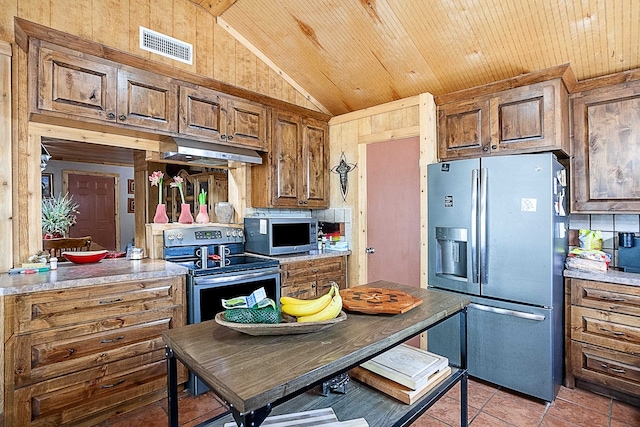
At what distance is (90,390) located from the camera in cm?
204

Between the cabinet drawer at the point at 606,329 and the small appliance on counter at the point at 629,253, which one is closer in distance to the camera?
the cabinet drawer at the point at 606,329

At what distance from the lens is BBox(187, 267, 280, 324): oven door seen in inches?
93.9

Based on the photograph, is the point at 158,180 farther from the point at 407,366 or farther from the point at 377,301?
the point at 407,366

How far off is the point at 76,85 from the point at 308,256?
216cm

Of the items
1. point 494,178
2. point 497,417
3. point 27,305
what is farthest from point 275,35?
point 497,417

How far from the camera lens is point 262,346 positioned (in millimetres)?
1105

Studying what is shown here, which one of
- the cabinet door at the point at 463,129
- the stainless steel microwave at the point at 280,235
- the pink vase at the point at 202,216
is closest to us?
the cabinet door at the point at 463,129

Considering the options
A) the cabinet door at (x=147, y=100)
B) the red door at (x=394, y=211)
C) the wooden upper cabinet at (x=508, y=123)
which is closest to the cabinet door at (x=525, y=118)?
the wooden upper cabinet at (x=508, y=123)

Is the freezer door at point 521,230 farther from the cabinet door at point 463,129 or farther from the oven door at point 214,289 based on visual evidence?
the oven door at point 214,289

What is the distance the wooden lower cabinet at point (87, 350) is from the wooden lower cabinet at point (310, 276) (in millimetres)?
937

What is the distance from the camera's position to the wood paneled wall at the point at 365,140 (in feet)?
9.99

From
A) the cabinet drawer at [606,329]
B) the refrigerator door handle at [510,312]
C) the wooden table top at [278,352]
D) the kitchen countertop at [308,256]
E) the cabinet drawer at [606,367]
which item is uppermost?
the kitchen countertop at [308,256]

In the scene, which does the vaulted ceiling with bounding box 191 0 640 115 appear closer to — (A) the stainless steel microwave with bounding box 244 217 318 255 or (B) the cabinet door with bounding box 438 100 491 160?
(B) the cabinet door with bounding box 438 100 491 160

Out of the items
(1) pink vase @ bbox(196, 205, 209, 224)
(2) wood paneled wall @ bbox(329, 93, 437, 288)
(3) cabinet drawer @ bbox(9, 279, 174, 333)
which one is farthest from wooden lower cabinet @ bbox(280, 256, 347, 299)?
(3) cabinet drawer @ bbox(9, 279, 174, 333)
